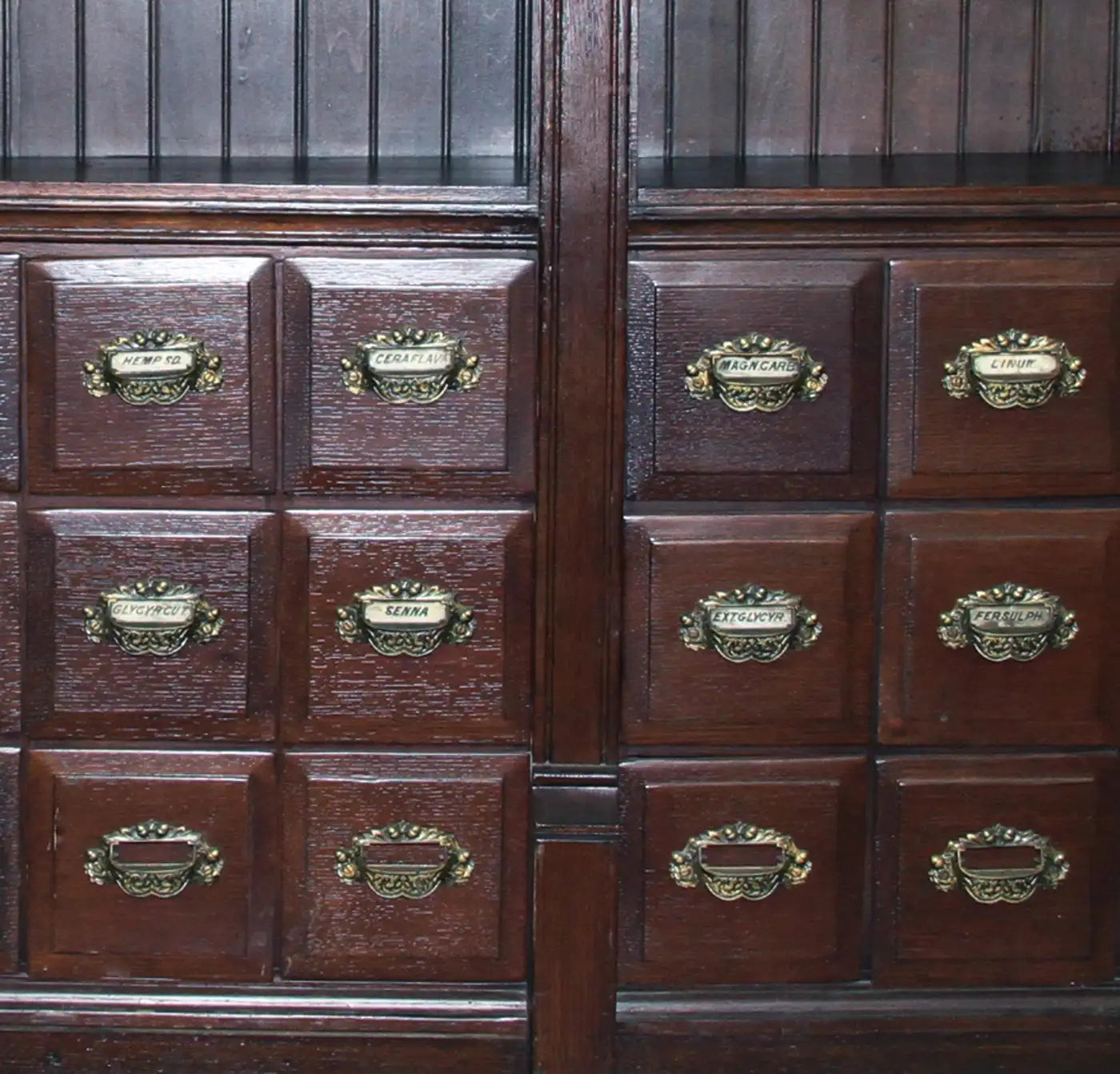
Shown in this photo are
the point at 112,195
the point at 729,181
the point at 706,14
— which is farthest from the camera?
the point at 706,14

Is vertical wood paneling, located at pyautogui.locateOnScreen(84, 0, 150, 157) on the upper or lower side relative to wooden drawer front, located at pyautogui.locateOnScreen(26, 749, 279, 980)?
upper

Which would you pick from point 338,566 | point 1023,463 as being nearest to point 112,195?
point 338,566

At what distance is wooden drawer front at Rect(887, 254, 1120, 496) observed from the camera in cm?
134

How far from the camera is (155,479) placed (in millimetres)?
1354

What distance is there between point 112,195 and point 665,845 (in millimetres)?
702

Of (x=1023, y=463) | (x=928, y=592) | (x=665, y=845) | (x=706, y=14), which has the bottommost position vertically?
(x=665, y=845)

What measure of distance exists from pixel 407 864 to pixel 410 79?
815mm

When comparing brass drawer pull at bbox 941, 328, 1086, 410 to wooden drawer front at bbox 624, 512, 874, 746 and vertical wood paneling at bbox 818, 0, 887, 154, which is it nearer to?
wooden drawer front at bbox 624, 512, 874, 746

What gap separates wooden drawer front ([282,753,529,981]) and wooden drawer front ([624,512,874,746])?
0.48 feet

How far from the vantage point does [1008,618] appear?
1.37 m

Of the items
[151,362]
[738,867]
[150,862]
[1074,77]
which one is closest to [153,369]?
[151,362]

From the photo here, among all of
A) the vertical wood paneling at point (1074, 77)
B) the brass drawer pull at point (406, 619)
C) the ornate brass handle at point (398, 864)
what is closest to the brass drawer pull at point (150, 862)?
the ornate brass handle at point (398, 864)

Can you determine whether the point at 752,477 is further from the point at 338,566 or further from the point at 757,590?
the point at 338,566

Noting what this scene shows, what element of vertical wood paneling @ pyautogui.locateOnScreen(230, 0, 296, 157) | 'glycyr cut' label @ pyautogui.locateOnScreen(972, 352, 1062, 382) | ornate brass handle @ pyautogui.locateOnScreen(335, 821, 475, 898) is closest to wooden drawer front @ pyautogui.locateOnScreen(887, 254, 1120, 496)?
'glycyr cut' label @ pyautogui.locateOnScreen(972, 352, 1062, 382)
